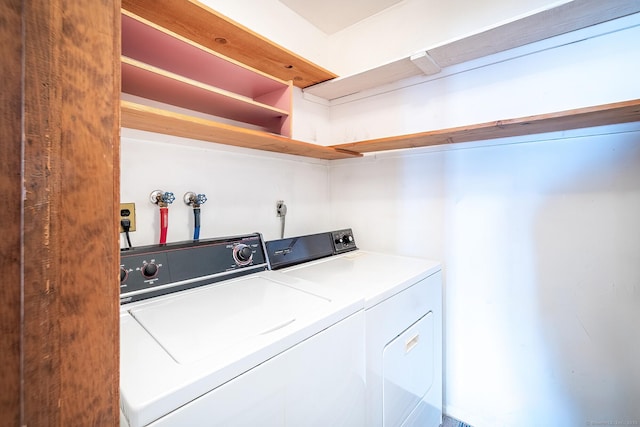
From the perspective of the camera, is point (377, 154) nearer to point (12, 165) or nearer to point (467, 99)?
point (467, 99)

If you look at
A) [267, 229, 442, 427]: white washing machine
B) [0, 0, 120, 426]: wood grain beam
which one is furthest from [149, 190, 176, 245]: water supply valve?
[0, 0, 120, 426]: wood grain beam

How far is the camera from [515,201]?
142 centimetres

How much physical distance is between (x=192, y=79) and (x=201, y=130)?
1.00 ft

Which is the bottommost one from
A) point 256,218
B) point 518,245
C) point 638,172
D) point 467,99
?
point 518,245

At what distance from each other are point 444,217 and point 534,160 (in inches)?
20.0

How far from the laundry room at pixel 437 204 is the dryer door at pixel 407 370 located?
20 millimetres

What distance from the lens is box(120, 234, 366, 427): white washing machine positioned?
560 millimetres

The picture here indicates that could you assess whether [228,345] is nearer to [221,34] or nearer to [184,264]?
[184,264]

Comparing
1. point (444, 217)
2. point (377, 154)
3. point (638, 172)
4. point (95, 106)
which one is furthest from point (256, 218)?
point (638, 172)

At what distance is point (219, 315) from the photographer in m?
0.85

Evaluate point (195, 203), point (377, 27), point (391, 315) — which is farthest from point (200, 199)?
point (377, 27)

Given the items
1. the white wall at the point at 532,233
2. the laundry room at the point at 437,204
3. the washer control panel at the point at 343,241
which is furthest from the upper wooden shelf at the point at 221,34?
the washer control panel at the point at 343,241

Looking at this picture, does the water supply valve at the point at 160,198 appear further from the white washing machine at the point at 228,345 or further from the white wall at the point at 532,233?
the white wall at the point at 532,233

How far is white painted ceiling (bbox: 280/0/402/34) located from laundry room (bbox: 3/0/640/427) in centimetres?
1
